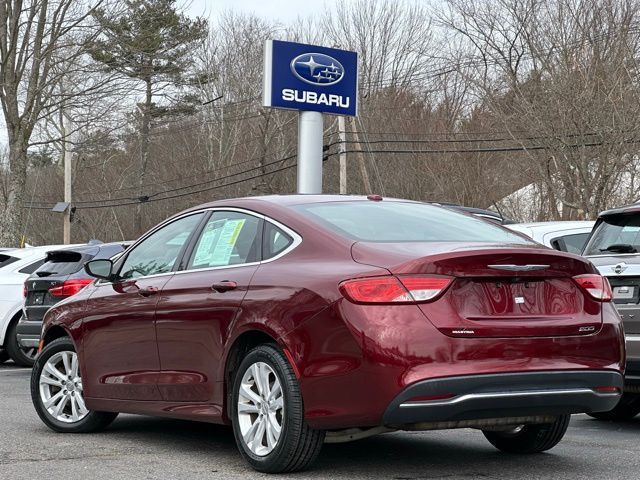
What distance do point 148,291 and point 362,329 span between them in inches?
79.8

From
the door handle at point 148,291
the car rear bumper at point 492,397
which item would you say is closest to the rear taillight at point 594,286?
the car rear bumper at point 492,397

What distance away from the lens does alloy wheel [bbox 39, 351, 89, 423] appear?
Answer: 769 cm

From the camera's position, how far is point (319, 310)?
18.0 ft

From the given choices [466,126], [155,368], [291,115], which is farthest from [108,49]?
[155,368]

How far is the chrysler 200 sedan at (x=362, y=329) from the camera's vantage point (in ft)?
17.4

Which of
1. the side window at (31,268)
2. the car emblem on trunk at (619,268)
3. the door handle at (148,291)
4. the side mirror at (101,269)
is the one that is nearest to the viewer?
the door handle at (148,291)

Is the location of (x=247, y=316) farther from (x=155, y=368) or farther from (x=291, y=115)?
(x=291, y=115)

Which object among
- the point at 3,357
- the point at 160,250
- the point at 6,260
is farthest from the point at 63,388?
the point at 3,357

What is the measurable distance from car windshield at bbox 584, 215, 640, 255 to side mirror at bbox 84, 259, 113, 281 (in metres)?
3.57

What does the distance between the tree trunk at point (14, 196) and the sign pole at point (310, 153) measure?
14978mm

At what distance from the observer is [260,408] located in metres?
5.91

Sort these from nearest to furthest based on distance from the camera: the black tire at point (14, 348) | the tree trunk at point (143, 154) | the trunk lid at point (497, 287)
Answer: the trunk lid at point (497, 287) < the black tire at point (14, 348) < the tree trunk at point (143, 154)

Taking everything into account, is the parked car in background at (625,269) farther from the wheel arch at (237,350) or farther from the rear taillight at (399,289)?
the wheel arch at (237,350)

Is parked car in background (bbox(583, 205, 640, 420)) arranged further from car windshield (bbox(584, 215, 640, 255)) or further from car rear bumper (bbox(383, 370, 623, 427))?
car rear bumper (bbox(383, 370, 623, 427))
